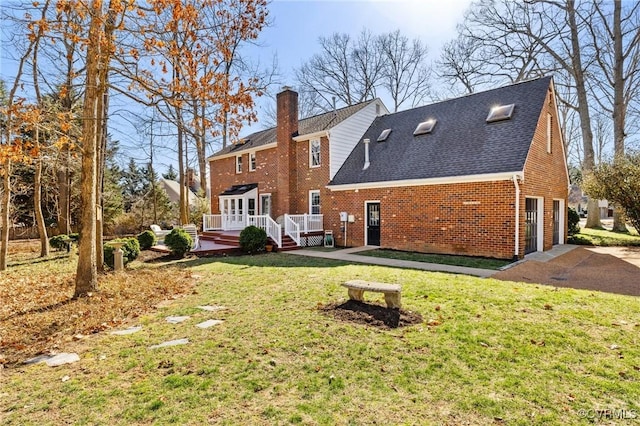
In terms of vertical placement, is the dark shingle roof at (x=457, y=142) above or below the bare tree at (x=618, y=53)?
below

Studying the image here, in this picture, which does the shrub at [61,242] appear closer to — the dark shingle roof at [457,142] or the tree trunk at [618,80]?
the dark shingle roof at [457,142]

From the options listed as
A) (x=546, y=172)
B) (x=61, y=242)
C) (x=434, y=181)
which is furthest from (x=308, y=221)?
(x=61, y=242)

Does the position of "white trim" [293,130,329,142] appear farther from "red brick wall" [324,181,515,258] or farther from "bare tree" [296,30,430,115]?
"bare tree" [296,30,430,115]

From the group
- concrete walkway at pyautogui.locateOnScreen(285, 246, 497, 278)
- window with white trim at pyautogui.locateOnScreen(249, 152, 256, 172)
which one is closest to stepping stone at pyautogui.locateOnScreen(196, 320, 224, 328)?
concrete walkway at pyautogui.locateOnScreen(285, 246, 497, 278)

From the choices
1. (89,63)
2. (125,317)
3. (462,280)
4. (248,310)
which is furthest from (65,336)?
(462,280)

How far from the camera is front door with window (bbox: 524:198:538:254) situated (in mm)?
11555

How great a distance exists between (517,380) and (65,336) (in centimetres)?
580

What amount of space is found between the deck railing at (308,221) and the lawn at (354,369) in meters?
9.83

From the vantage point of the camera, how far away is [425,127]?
1462 cm

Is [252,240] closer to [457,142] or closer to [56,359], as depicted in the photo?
[457,142]

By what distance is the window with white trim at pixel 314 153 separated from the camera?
16.7 m

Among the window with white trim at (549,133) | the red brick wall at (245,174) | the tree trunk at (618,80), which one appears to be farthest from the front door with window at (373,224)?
the tree trunk at (618,80)

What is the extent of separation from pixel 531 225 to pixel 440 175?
3.78 metres

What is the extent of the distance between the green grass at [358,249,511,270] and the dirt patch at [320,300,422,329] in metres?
5.30
